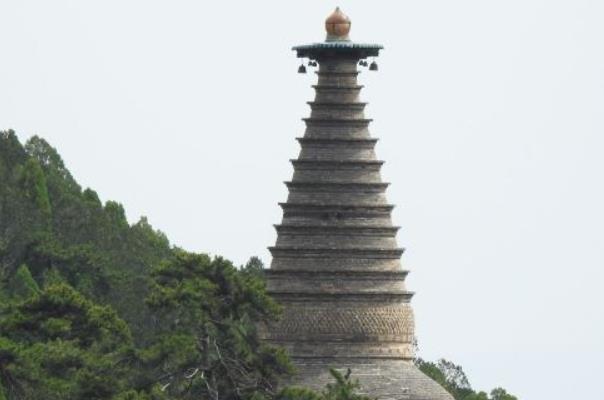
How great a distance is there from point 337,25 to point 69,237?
1572 inches

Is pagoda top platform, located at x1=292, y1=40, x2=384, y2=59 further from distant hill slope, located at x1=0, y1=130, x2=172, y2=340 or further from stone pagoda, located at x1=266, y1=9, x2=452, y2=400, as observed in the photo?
distant hill slope, located at x1=0, y1=130, x2=172, y2=340

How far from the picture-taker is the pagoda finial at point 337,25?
94.9 metres

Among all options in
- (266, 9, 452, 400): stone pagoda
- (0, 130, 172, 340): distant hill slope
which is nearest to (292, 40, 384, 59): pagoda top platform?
(266, 9, 452, 400): stone pagoda

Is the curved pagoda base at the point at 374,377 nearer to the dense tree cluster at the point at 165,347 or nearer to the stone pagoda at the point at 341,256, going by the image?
the stone pagoda at the point at 341,256

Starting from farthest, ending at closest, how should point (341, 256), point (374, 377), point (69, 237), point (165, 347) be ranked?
point (69, 237) < point (341, 256) < point (374, 377) < point (165, 347)

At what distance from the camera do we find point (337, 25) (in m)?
94.9

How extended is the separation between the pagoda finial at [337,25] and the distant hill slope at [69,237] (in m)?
22.5

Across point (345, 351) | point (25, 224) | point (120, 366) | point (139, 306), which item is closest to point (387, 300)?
point (345, 351)

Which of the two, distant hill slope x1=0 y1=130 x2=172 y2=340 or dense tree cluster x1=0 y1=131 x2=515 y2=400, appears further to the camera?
distant hill slope x1=0 y1=130 x2=172 y2=340

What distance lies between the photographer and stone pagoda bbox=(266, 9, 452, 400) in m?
93.8

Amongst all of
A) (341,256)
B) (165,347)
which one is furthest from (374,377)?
(165,347)

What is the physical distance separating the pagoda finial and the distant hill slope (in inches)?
885

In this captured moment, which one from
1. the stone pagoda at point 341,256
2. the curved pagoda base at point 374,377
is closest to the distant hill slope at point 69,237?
the stone pagoda at point 341,256

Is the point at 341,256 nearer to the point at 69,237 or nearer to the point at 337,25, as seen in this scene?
the point at 337,25
